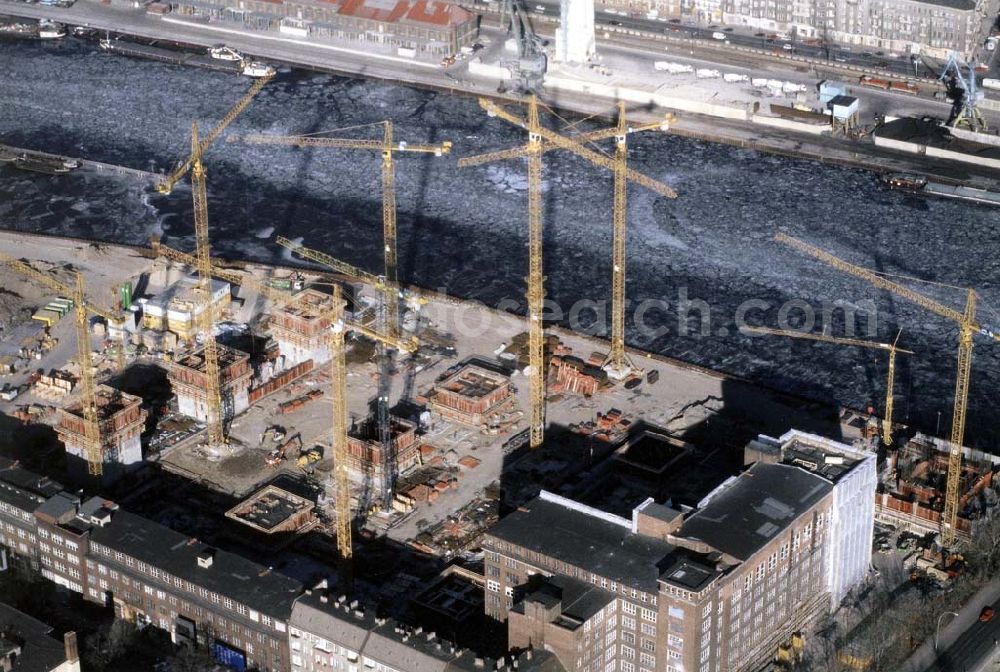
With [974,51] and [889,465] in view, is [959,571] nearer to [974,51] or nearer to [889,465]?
[889,465]

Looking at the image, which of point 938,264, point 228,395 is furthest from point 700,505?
point 938,264

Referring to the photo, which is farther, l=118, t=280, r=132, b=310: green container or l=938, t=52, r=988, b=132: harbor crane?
l=938, t=52, r=988, b=132: harbor crane

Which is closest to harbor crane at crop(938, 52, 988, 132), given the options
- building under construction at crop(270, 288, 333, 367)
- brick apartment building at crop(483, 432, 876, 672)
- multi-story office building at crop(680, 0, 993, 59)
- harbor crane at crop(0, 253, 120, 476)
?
multi-story office building at crop(680, 0, 993, 59)

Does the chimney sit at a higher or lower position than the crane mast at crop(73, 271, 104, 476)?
Answer: lower

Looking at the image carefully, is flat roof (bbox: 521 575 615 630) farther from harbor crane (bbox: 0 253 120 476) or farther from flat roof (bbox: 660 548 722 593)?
harbor crane (bbox: 0 253 120 476)

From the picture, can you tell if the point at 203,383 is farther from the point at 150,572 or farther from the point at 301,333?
the point at 150,572

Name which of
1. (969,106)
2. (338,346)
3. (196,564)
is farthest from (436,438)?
(969,106)

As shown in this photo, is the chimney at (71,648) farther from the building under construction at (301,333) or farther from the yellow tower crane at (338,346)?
the building under construction at (301,333)
